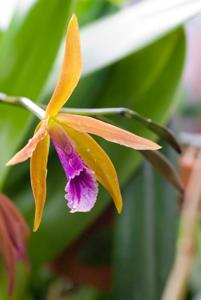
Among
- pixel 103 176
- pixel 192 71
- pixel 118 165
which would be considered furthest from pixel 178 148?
pixel 192 71

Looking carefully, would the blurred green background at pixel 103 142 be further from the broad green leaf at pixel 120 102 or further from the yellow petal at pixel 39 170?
the yellow petal at pixel 39 170

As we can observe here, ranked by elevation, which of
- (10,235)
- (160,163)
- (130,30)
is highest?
(130,30)

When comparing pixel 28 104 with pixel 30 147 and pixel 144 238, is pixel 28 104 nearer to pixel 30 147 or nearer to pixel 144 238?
pixel 30 147

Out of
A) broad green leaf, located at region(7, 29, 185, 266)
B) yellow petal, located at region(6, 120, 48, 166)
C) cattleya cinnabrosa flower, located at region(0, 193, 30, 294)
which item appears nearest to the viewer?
yellow petal, located at region(6, 120, 48, 166)

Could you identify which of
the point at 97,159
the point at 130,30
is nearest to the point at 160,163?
the point at 97,159

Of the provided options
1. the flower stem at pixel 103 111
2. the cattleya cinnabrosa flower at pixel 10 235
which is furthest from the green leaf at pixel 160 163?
the cattleya cinnabrosa flower at pixel 10 235

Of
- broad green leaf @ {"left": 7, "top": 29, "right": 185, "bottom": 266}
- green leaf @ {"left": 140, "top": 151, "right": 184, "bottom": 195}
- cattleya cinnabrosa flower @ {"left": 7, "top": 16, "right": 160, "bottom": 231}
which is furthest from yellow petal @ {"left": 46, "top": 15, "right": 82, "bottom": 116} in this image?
broad green leaf @ {"left": 7, "top": 29, "right": 185, "bottom": 266}

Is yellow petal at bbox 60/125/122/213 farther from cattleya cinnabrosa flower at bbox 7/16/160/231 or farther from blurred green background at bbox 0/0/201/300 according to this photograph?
blurred green background at bbox 0/0/201/300
